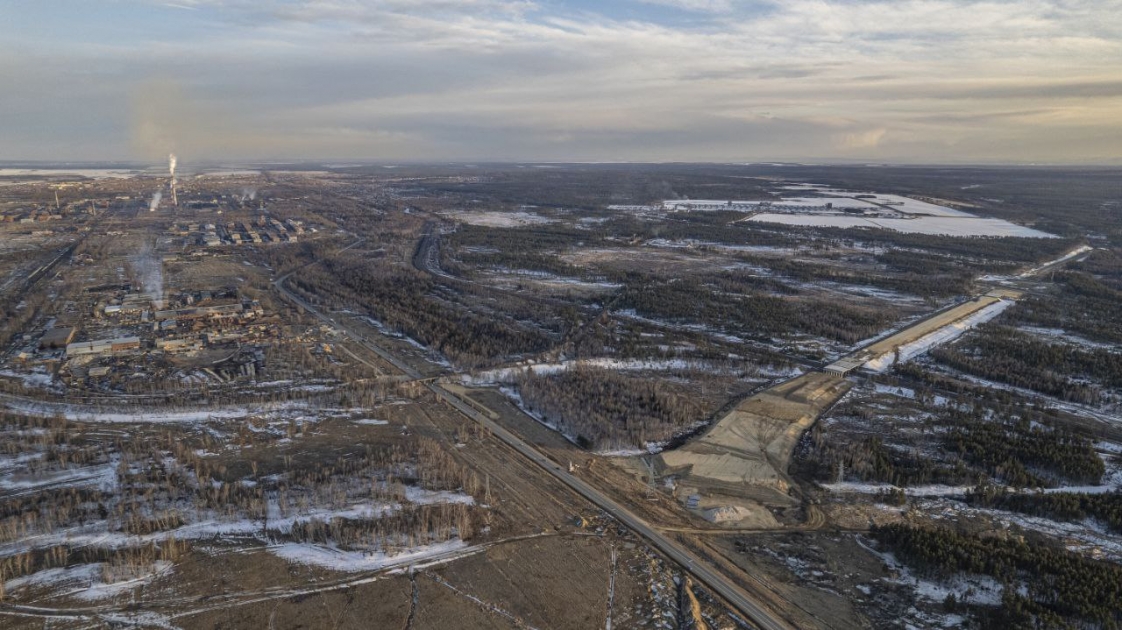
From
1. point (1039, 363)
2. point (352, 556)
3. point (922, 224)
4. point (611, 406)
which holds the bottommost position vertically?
point (352, 556)

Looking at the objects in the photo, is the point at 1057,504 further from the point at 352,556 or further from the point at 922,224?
the point at 922,224

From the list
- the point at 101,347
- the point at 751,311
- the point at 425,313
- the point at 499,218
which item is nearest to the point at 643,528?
the point at 425,313

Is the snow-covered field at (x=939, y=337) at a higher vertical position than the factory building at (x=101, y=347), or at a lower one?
higher

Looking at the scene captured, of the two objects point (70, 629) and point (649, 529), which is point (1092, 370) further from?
point (70, 629)

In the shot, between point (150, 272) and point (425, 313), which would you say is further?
point (150, 272)

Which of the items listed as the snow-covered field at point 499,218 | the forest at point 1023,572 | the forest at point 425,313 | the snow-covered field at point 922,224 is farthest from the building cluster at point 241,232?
the forest at point 1023,572

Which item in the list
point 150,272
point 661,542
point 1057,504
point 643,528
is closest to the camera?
point 661,542

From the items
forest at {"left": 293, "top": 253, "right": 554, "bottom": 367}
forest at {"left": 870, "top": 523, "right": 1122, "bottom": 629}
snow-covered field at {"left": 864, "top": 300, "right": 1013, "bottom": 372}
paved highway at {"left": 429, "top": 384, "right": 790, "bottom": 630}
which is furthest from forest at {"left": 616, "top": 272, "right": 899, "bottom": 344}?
forest at {"left": 870, "top": 523, "right": 1122, "bottom": 629}

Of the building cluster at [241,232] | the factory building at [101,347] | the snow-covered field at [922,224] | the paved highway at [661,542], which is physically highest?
the snow-covered field at [922,224]

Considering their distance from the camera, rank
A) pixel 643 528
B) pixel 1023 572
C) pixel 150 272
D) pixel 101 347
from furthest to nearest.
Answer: pixel 150 272 → pixel 101 347 → pixel 643 528 → pixel 1023 572

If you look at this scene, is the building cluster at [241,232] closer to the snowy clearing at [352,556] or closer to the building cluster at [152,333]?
the building cluster at [152,333]

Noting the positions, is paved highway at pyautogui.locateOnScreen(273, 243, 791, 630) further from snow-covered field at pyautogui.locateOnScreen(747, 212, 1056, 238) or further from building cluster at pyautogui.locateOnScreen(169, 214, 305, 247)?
snow-covered field at pyautogui.locateOnScreen(747, 212, 1056, 238)
